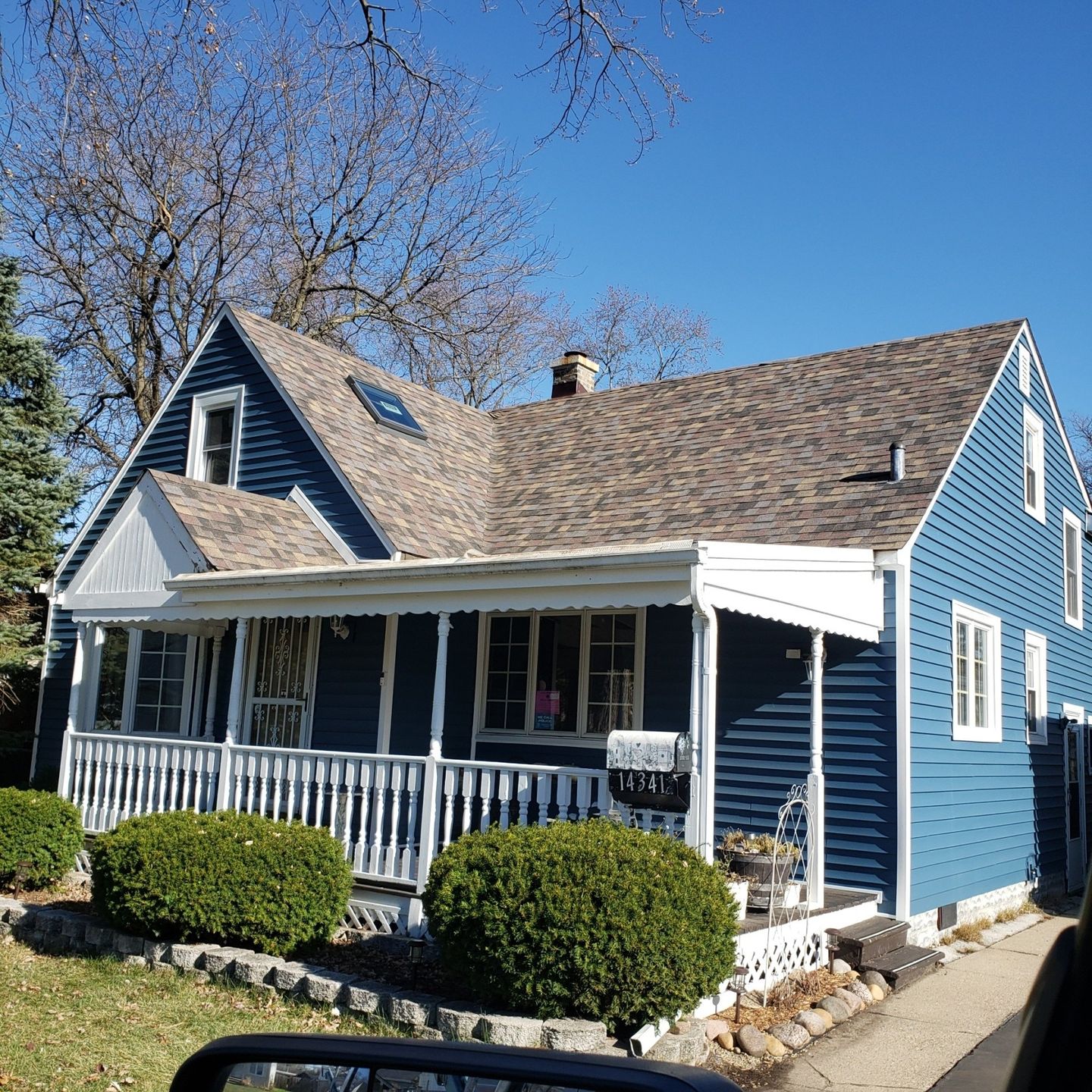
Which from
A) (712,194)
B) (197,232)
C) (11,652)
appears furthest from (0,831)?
(197,232)

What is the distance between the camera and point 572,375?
19.2 meters

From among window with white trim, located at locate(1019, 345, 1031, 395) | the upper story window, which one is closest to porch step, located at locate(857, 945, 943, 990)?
the upper story window

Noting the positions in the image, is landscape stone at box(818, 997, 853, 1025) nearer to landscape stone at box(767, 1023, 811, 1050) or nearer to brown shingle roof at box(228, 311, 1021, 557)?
landscape stone at box(767, 1023, 811, 1050)

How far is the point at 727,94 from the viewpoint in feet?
22.6

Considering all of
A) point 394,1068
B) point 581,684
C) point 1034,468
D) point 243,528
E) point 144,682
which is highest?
point 1034,468

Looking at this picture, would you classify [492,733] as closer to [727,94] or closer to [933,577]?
[933,577]

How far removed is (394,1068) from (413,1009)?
5.48m

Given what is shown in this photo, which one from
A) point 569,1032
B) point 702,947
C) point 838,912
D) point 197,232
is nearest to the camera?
point 569,1032

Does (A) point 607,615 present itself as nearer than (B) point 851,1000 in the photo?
No

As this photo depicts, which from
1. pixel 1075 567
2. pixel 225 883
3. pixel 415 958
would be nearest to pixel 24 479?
pixel 225 883

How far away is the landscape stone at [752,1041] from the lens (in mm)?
6898

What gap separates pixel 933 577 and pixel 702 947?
5.85 meters

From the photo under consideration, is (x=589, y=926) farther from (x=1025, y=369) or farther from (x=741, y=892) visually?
(x=1025, y=369)

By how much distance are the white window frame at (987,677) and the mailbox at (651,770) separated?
478 centimetres
